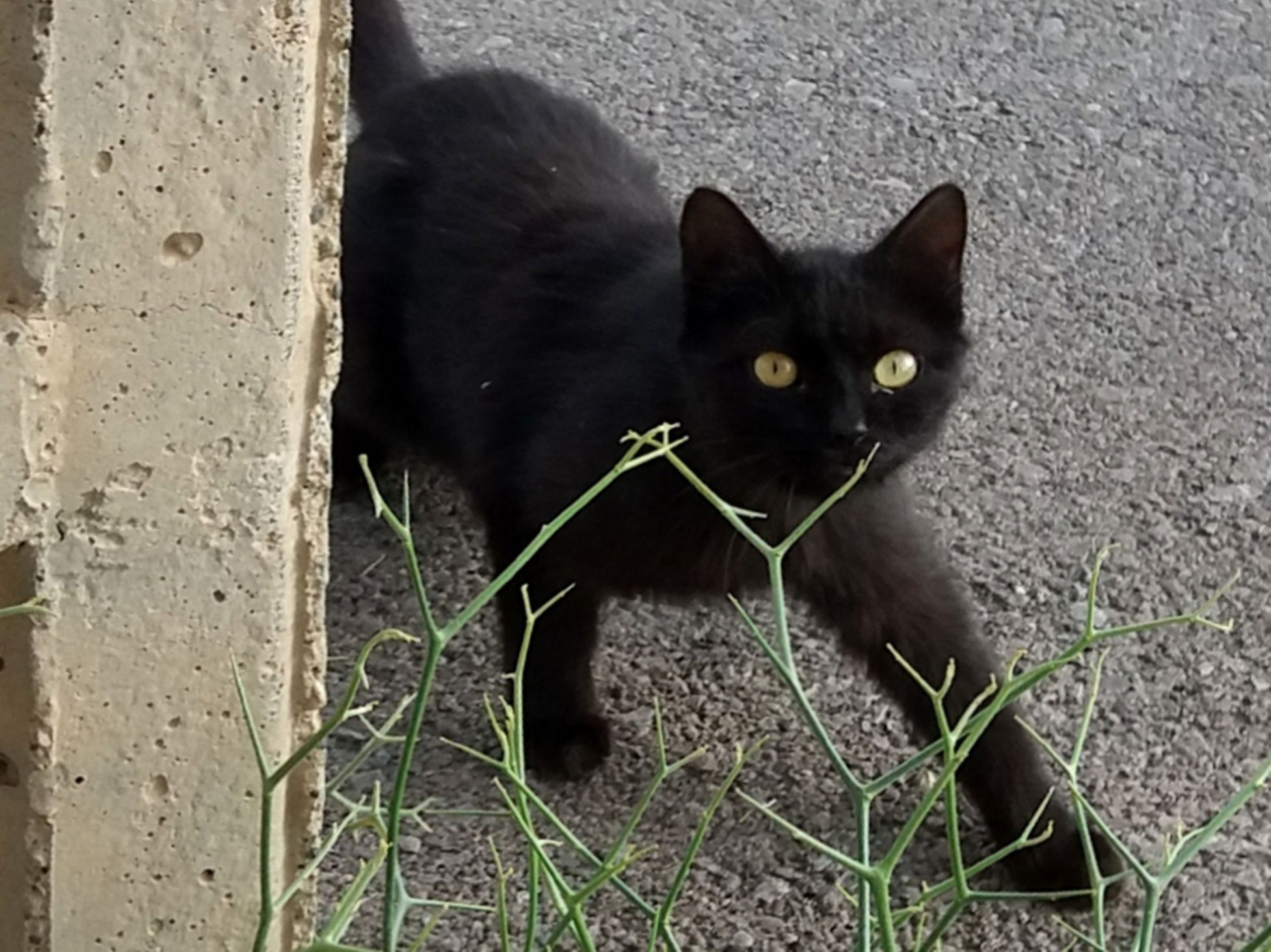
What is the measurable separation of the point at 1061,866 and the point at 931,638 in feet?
0.69

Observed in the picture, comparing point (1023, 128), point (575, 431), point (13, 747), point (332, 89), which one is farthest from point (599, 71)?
point (13, 747)

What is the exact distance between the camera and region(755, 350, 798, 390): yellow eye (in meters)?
1.23

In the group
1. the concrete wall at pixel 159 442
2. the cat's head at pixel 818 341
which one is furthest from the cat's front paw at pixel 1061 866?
the concrete wall at pixel 159 442

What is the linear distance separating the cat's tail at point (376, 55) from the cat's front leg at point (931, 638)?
2.39ft

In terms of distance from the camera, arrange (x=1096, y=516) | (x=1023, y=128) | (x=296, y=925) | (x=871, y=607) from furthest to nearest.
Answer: (x=1023, y=128) < (x=1096, y=516) < (x=871, y=607) < (x=296, y=925)

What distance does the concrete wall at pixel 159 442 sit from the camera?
0.83 m

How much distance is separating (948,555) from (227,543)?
3.23 feet

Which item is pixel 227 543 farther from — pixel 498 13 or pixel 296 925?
pixel 498 13

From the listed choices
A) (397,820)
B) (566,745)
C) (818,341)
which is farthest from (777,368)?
(397,820)

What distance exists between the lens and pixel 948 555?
1.73 m

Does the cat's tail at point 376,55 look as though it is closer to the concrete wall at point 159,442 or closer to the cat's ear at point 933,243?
the cat's ear at point 933,243

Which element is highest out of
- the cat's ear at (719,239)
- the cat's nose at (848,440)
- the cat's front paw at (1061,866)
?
the cat's ear at (719,239)

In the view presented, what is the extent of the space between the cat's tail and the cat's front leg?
0.73m

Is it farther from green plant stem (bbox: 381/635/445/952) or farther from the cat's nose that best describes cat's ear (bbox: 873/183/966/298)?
green plant stem (bbox: 381/635/445/952)
